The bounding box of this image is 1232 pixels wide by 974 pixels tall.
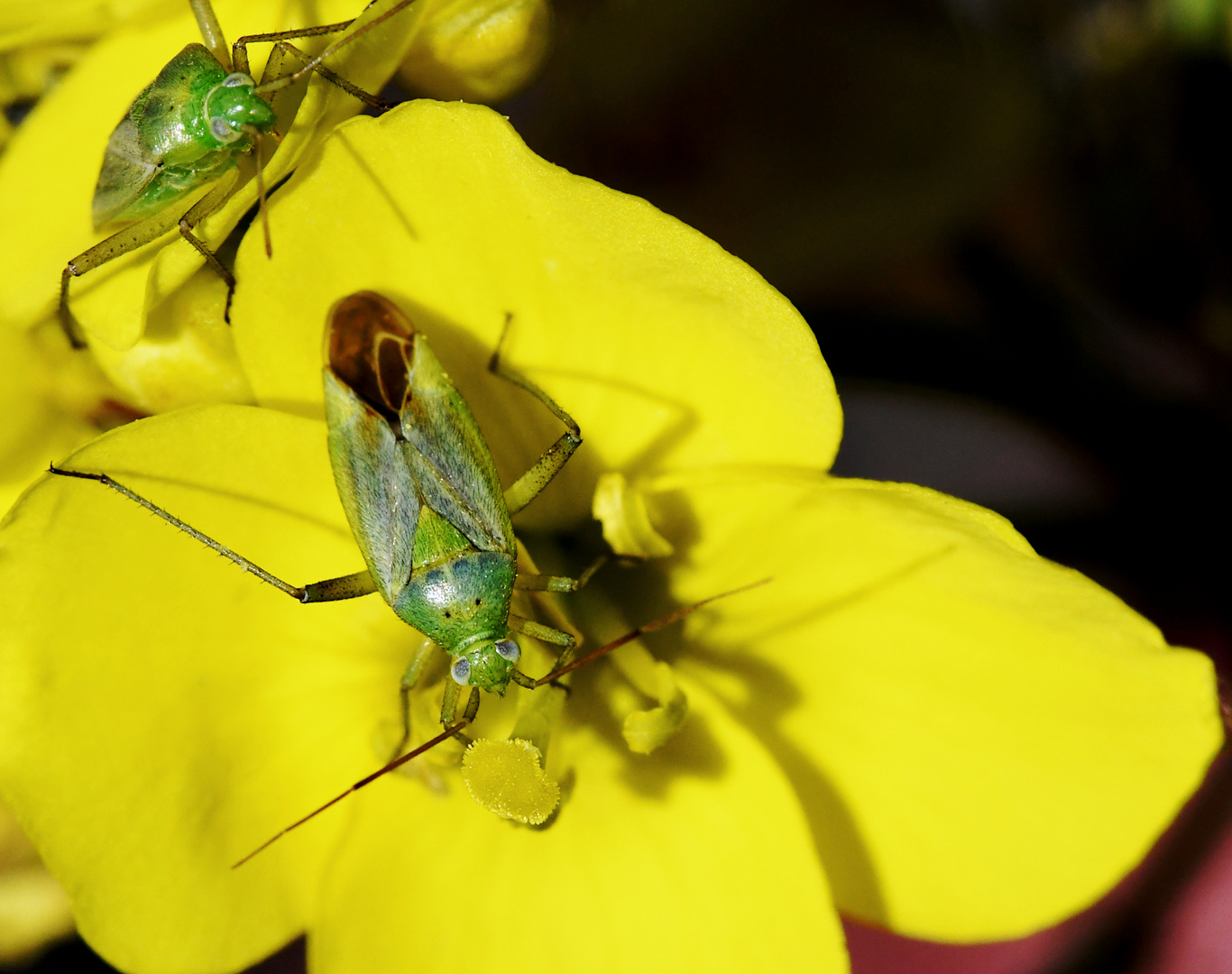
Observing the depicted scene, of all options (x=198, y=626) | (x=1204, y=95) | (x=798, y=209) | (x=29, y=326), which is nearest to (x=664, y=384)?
(x=198, y=626)

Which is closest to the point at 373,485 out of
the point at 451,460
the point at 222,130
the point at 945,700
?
the point at 451,460

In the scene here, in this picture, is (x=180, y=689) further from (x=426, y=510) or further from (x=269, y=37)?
(x=269, y=37)

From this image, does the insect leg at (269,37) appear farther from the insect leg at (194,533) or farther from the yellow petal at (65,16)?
the insect leg at (194,533)

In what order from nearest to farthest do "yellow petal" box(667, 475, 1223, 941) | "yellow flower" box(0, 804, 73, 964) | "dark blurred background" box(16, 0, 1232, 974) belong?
"yellow petal" box(667, 475, 1223, 941) < "yellow flower" box(0, 804, 73, 964) < "dark blurred background" box(16, 0, 1232, 974)

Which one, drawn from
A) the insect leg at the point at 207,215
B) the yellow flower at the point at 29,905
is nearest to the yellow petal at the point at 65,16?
the insect leg at the point at 207,215

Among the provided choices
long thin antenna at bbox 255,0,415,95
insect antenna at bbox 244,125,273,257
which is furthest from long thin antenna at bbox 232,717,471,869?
long thin antenna at bbox 255,0,415,95

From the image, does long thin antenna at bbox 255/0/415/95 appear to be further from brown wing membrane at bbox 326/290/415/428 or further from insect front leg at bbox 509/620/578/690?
insect front leg at bbox 509/620/578/690
